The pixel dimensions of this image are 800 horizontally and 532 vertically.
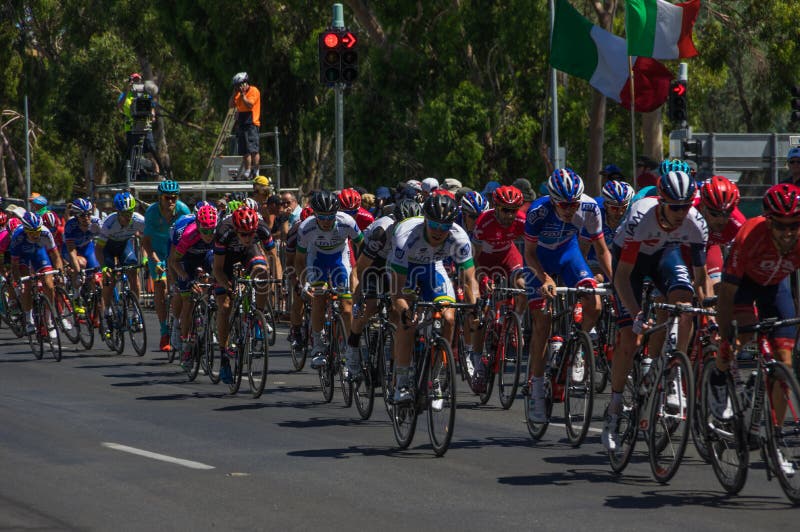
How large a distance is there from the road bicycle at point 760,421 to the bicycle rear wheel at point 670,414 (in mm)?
129

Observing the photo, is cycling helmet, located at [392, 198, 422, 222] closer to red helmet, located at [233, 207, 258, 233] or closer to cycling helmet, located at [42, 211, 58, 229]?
red helmet, located at [233, 207, 258, 233]

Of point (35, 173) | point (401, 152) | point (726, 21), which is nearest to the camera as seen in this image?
point (726, 21)

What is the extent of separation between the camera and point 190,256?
16.2 m

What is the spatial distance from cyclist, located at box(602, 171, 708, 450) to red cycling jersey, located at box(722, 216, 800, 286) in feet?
2.61

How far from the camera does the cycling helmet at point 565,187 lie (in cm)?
1138

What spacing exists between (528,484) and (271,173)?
94.4 feet

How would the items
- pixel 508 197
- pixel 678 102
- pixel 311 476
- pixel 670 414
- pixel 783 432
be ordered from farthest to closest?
pixel 678 102, pixel 508 197, pixel 311 476, pixel 670 414, pixel 783 432

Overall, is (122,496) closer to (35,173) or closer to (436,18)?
(436,18)

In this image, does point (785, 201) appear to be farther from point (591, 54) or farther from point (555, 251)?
point (591, 54)

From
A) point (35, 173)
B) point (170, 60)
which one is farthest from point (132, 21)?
point (35, 173)

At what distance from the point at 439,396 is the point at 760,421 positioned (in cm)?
274

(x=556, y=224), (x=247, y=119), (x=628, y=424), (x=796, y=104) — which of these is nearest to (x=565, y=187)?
(x=556, y=224)

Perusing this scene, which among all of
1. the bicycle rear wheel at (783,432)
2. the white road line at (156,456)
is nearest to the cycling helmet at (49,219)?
the white road line at (156,456)

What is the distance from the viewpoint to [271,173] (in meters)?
37.4
